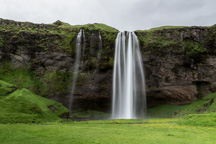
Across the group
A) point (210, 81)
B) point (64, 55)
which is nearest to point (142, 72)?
point (210, 81)

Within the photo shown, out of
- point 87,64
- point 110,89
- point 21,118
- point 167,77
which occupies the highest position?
point 87,64

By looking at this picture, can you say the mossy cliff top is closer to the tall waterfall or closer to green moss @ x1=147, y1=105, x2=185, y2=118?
the tall waterfall

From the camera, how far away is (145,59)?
51.0 m

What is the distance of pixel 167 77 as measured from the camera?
51750mm

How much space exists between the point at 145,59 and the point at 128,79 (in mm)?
8343

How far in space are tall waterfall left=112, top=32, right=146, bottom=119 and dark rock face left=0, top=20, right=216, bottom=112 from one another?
2.05 m

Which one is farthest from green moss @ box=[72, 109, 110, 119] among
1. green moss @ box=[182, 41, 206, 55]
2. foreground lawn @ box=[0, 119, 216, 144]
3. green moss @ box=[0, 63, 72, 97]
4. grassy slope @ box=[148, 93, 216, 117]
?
foreground lawn @ box=[0, 119, 216, 144]

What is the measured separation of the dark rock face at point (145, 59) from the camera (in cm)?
5066

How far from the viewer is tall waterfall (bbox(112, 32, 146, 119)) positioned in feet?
150

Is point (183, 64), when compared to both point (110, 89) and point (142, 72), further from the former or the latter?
point (110, 89)

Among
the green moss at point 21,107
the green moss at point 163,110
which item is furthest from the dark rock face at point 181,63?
the green moss at point 21,107

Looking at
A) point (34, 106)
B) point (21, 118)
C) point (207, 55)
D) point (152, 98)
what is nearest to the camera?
point (21, 118)

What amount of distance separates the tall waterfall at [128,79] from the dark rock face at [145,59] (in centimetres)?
205

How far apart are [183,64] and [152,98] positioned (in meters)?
13.3
